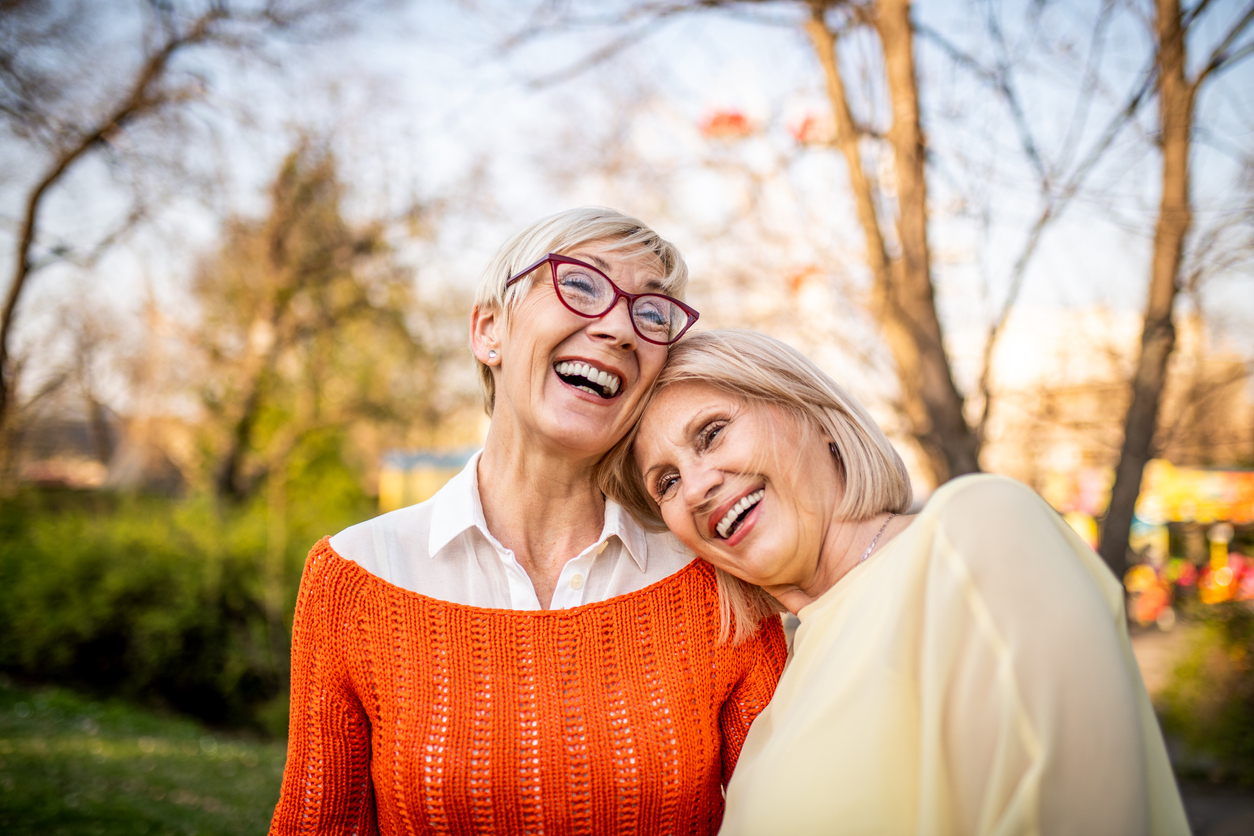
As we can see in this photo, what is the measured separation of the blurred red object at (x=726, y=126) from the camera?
3469mm

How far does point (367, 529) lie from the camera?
65.8 inches

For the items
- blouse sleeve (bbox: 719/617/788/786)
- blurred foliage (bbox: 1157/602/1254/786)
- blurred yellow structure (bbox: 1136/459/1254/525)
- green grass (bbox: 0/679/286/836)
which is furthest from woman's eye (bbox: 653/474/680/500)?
blurred yellow structure (bbox: 1136/459/1254/525)

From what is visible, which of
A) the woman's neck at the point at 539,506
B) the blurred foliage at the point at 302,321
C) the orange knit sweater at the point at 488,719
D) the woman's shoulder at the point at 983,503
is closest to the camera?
the woman's shoulder at the point at 983,503

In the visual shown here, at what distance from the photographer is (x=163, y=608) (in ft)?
22.1

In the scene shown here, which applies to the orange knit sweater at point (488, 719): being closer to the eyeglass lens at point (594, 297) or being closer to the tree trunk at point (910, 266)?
the eyeglass lens at point (594, 297)

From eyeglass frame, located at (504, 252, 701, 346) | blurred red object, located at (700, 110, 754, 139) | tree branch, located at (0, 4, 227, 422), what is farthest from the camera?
tree branch, located at (0, 4, 227, 422)

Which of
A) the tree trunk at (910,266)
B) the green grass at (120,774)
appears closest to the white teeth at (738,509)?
the tree trunk at (910,266)

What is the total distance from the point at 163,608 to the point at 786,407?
7019mm

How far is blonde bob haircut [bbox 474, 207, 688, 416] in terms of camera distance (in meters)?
1.64

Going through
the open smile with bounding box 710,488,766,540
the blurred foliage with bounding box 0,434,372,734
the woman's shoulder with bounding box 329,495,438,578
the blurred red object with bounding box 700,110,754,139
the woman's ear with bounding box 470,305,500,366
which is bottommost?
the blurred foliage with bounding box 0,434,372,734

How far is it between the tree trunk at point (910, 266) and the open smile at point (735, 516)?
1.36 meters

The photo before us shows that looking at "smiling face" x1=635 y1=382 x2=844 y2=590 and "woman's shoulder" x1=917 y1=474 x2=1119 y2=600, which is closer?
"woman's shoulder" x1=917 y1=474 x2=1119 y2=600

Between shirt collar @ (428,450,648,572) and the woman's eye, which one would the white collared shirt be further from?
the woman's eye

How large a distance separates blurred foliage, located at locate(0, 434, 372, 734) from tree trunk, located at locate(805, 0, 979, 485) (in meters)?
5.52
